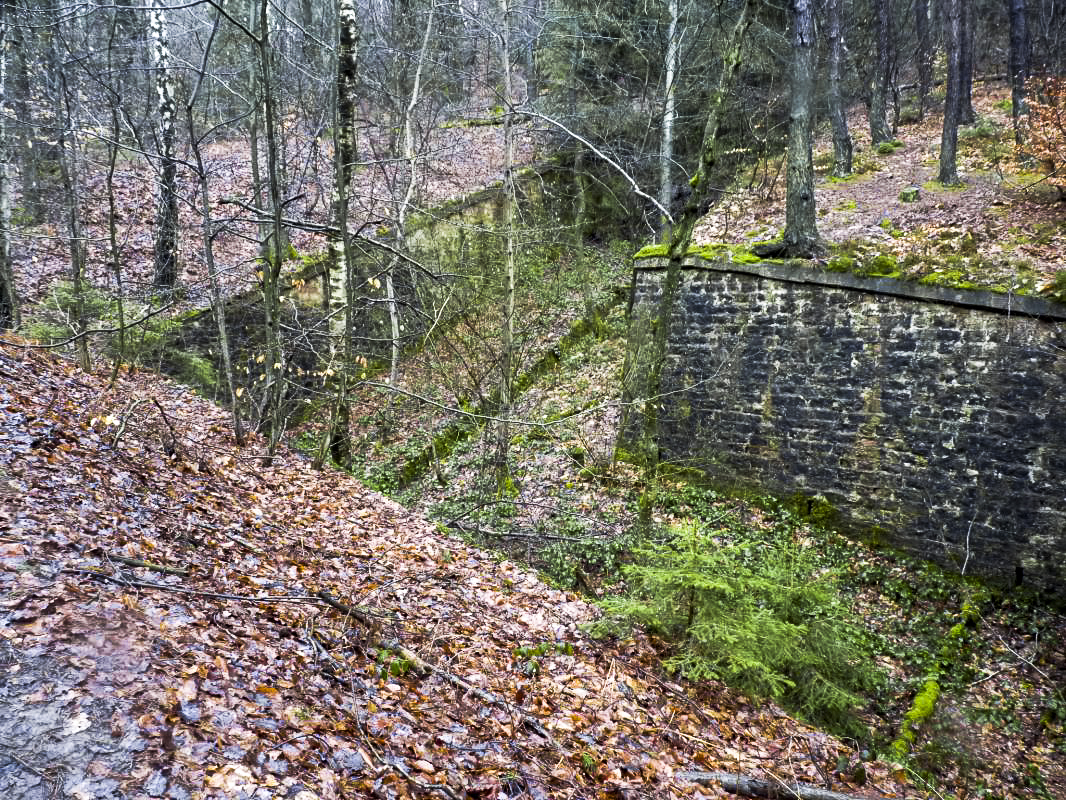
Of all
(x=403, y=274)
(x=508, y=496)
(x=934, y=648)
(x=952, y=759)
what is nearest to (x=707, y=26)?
(x=403, y=274)

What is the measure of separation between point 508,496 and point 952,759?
5402 mm

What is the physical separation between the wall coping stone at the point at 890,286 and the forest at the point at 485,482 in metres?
0.09

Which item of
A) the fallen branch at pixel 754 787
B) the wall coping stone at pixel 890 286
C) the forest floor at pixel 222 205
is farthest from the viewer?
the forest floor at pixel 222 205

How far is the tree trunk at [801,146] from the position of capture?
932 centimetres

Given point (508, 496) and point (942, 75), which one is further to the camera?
point (942, 75)

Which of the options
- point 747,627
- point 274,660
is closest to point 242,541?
point 274,660

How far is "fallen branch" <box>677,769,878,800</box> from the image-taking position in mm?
3455

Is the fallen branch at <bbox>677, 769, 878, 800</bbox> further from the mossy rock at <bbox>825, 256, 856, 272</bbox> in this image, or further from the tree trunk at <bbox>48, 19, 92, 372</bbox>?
the tree trunk at <bbox>48, 19, 92, 372</bbox>

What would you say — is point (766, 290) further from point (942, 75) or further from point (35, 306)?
point (942, 75)

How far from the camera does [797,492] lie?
30.8ft

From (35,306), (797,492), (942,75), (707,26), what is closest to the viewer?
(797,492)

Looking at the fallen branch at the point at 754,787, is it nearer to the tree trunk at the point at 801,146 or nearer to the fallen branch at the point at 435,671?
the fallen branch at the point at 435,671

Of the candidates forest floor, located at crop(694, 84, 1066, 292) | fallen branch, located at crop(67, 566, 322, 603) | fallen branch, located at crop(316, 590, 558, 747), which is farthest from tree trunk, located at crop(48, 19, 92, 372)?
forest floor, located at crop(694, 84, 1066, 292)

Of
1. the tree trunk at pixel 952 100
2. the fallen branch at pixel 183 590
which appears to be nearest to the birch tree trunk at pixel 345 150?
the fallen branch at pixel 183 590
